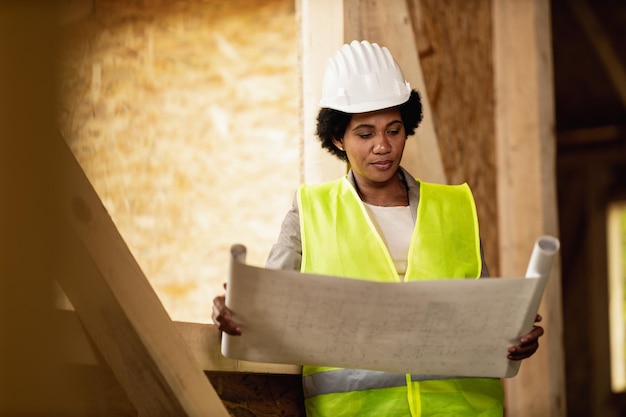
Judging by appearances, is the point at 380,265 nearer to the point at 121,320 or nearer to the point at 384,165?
the point at 384,165

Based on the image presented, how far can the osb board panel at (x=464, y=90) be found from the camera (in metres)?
3.53

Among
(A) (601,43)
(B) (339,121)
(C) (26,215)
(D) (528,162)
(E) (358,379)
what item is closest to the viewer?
(C) (26,215)

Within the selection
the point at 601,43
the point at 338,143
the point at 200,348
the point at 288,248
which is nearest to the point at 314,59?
the point at 338,143

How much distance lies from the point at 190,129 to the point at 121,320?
6.60 ft

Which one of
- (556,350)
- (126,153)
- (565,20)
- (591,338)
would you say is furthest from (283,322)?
(591,338)

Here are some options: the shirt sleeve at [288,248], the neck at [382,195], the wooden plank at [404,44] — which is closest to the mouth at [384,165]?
the neck at [382,195]

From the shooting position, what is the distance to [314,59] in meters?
3.08

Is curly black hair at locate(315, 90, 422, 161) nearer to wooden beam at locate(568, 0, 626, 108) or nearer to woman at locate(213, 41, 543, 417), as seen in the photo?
woman at locate(213, 41, 543, 417)

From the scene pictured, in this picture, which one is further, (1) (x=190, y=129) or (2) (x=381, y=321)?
(1) (x=190, y=129)

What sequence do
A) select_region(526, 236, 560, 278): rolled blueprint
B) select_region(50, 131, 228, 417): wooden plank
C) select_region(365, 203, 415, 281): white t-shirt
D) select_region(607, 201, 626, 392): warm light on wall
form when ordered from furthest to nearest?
1. select_region(607, 201, 626, 392): warm light on wall
2. select_region(365, 203, 415, 281): white t-shirt
3. select_region(50, 131, 228, 417): wooden plank
4. select_region(526, 236, 560, 278): rolled blueprint

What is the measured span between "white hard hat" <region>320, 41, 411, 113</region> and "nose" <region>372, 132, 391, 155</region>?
79 millimetres

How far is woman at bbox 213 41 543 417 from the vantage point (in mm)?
2223

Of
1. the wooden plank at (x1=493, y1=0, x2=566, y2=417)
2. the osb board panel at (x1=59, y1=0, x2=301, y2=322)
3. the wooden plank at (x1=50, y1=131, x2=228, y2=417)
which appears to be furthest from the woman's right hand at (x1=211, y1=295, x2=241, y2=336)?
the wooden plank at (x1=493, y1=0, x2=566, y2=417)

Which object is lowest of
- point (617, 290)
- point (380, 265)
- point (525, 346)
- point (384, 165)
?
point (617, 290)
